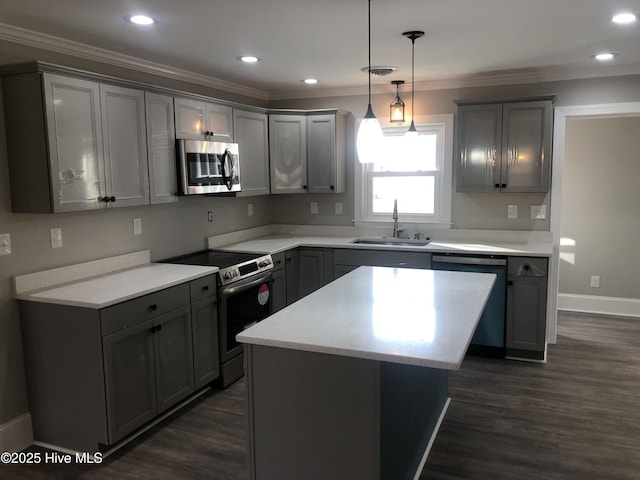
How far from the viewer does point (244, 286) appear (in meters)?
3.99

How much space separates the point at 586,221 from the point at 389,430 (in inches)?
177

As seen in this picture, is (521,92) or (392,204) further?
(392,204)

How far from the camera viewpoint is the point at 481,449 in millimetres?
2971

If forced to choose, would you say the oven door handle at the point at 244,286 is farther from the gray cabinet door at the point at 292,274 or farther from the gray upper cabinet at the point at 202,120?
the gray upper cabinet at the point at 202,120

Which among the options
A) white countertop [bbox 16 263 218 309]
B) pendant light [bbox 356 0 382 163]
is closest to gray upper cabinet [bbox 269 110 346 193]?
white countertop [bbox 16 263 218 309]

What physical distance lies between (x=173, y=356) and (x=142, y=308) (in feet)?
1.55

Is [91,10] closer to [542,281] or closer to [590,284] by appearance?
[542,281]

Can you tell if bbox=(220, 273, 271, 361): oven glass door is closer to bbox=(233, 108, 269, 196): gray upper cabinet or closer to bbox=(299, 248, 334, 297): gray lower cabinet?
bbox=(299, 248, 334, 297): gray lower cabinet

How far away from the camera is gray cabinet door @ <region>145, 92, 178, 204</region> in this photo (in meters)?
3.50

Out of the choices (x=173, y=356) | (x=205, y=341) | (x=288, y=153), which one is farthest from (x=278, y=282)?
(x=173, y=356)

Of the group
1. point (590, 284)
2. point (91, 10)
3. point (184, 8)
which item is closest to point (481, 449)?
point (184, 8)

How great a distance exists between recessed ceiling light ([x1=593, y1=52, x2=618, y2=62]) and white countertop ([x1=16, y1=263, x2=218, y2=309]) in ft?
10.7

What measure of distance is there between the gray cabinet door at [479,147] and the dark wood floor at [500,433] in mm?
1563

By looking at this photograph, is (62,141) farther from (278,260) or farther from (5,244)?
(278,260)
